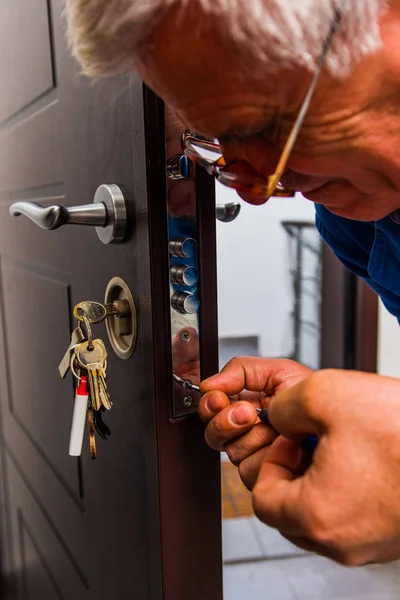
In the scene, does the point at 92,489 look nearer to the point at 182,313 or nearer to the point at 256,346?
the point at 182,313

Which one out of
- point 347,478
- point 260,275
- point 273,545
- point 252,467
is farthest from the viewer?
point 260,275

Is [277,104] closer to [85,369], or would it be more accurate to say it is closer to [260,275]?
[85,369]

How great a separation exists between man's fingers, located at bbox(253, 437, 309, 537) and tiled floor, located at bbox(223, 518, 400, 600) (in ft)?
3.58

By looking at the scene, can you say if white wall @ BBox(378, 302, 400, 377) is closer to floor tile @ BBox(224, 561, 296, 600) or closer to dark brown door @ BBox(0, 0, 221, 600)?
floor tile @ BBox(224, 561, 296, 600)

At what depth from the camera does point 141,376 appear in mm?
520

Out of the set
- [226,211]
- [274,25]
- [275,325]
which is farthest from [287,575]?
[275,325]

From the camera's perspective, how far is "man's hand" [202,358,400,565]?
33 cm

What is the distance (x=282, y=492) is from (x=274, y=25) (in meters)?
0.32

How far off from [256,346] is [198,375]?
2.58m

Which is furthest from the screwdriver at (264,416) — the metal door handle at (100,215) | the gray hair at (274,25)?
the gray hair at (274,25)

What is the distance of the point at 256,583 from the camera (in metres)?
1.37

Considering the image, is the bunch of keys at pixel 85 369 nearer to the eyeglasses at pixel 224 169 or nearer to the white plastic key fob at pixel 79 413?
the white plastic key fob at pixel 79 413

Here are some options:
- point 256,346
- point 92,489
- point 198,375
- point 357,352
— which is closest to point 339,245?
point 198,375

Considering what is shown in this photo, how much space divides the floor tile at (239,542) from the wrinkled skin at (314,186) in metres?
1.15
